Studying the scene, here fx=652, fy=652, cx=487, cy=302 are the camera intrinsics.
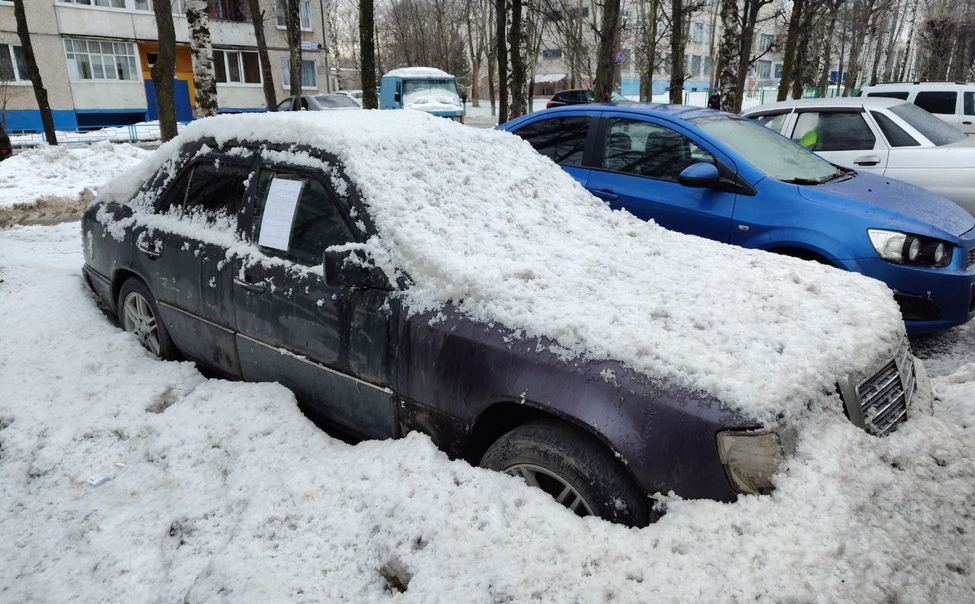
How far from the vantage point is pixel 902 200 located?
484 centimetres

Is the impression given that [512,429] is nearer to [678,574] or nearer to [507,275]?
[507,275]

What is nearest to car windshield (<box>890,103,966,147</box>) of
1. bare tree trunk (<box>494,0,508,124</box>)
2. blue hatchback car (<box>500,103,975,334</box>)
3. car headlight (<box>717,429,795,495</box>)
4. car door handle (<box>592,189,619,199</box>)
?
blue hatchback car (<box>500,103,975,334</box>)

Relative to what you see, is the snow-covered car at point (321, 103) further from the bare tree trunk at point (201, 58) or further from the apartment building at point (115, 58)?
the apartment building at point (115, 58)

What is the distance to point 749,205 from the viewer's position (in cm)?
479

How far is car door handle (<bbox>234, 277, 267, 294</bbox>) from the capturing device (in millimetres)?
3250

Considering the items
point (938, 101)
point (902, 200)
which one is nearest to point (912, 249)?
point (902, 200)

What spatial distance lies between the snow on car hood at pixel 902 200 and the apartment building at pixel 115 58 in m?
28.4

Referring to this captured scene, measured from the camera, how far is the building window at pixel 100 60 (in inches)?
1122

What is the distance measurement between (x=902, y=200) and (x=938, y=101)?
9488 millimetres

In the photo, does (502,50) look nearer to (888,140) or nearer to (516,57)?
(516,57)

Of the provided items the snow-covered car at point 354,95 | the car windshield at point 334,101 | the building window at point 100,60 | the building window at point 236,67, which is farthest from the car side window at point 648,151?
the building window at point 236,67

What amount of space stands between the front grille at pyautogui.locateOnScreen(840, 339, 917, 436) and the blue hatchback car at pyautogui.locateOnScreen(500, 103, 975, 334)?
1879 millimetres

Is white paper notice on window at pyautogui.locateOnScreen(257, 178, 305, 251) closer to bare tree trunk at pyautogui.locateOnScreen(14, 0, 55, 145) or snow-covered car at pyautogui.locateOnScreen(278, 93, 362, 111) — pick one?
bare tree trunk at pyautogui.locateOnScreen(14, 0, 55, 145)

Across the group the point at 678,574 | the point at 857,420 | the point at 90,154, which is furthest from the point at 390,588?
the point at 90,154
